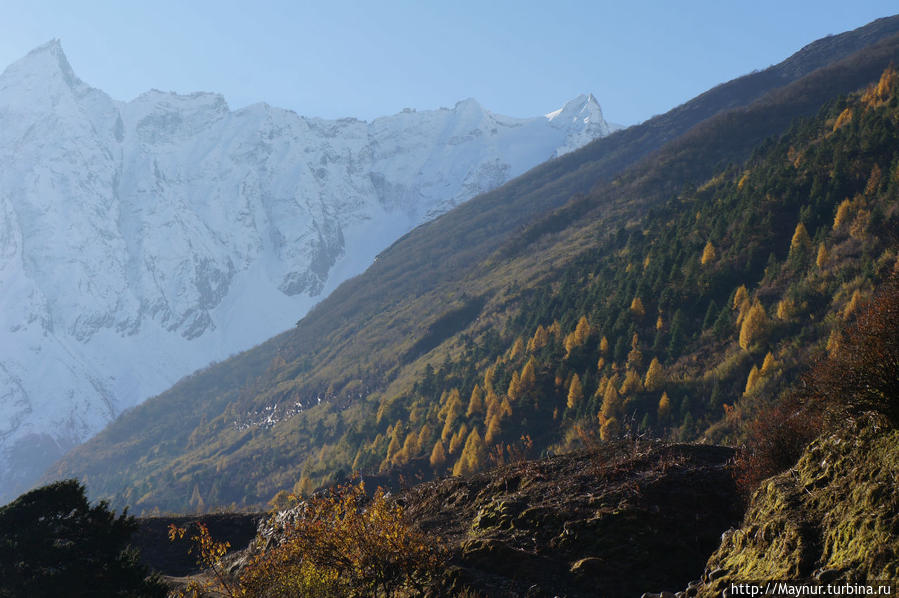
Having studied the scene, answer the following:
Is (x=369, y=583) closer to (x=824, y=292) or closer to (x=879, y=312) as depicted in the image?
(x=879, y=312)

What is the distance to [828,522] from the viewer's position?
1248 cm

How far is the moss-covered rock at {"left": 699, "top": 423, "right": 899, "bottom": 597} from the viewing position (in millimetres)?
10922

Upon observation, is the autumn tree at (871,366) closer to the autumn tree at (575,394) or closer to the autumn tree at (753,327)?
the autumn tree at (753,327)

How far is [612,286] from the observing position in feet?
500

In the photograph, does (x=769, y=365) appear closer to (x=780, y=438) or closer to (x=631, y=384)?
(x=631, y=384)

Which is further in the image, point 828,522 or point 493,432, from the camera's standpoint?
point 493,432

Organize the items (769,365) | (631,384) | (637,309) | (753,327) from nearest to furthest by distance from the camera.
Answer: (769,365), (753,327), (631,384), (637,309)

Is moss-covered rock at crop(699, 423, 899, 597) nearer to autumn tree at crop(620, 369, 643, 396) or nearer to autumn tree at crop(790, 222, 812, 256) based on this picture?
autumn tree at crop(620, 369, 643, 396)

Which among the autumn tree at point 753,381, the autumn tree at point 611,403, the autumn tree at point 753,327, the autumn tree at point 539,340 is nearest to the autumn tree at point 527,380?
the autumn tree at point 539,340

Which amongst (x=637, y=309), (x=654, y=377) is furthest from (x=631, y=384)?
(x=637, y=309)

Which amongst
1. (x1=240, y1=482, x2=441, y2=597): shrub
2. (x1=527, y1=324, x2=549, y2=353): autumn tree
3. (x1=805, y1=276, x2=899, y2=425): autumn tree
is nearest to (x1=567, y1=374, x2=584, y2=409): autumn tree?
(x1=527, y1=324, x2=549, y2=353): autumn tree

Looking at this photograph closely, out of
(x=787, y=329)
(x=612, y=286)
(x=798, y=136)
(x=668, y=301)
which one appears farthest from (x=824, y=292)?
(x=798, y=136)

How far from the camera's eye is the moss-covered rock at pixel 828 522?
430 inches

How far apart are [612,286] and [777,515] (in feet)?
469
